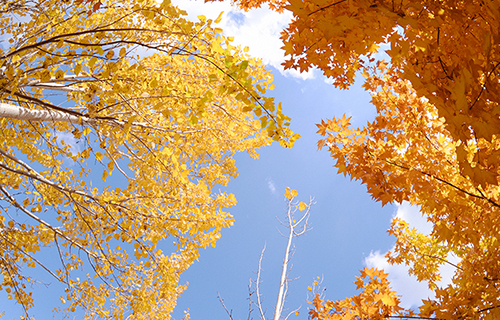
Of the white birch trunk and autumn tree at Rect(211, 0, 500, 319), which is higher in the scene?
the white birch trunk

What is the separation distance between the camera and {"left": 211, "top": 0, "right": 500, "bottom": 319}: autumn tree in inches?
42.0

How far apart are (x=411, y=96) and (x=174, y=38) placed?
11.3ft

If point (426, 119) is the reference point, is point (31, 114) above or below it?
above

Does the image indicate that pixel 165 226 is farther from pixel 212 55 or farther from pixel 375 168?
pixel 375 168

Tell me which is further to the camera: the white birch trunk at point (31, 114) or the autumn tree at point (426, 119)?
the white birch trunk at point (31, 114)

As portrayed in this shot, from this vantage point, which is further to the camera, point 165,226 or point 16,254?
point 16,254

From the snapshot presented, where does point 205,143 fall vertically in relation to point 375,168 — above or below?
above

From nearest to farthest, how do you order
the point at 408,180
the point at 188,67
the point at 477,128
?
the point at 477,128
the point at 408,180
the point at 188,67

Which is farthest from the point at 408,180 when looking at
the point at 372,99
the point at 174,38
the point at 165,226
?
the point at 174,38

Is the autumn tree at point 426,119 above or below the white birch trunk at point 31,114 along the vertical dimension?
below

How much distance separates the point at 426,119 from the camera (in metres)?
2.52

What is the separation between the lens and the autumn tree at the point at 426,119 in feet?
3.50

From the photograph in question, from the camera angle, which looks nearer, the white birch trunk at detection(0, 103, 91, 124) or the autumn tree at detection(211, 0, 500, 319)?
the autumn tree at detection(211, 0, 500, 319)

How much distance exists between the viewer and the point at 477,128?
97cm
